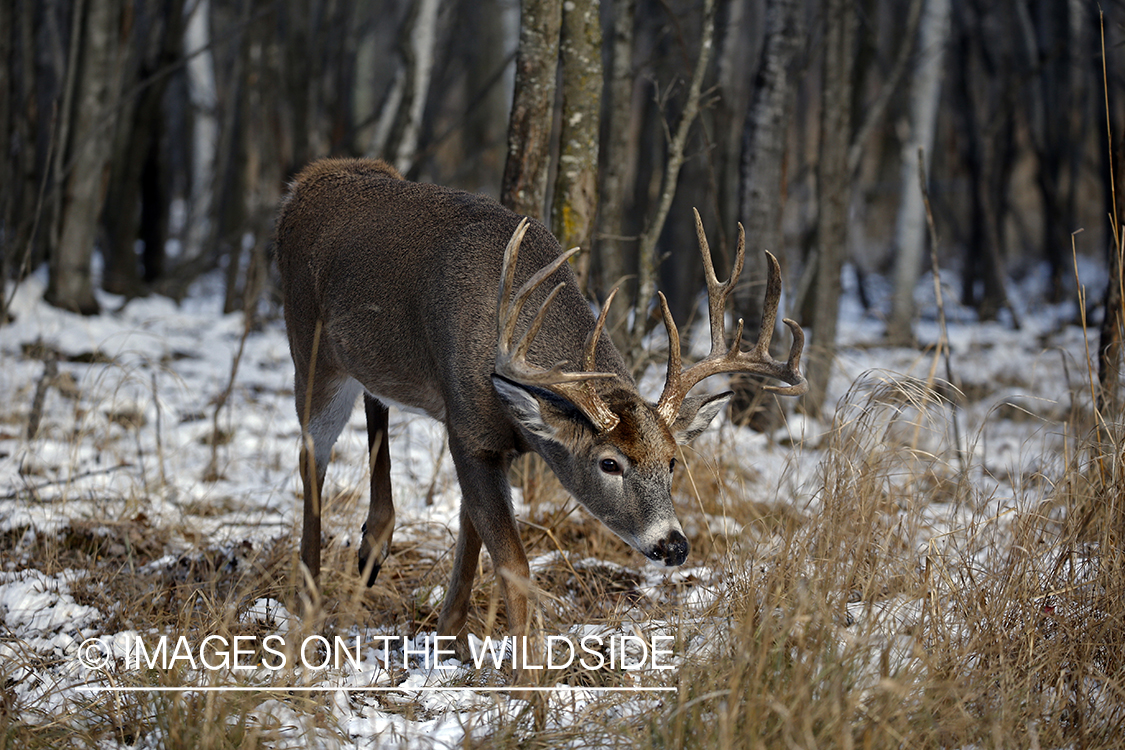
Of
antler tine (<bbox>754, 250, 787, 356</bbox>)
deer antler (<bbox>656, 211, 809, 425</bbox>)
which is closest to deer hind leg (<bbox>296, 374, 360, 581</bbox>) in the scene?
deer antler (<bbox>656, 211, 809, 425</bbox>)

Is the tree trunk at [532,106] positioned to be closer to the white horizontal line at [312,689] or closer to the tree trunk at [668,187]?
the tree trunk at [668,187]

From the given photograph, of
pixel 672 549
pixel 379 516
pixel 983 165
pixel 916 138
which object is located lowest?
pixel 379 516

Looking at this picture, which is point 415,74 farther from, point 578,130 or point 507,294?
point 507,294

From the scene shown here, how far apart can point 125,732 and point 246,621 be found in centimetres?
95

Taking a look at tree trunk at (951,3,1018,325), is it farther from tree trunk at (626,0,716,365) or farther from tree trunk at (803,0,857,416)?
tree trunk at (626,0,716,365)

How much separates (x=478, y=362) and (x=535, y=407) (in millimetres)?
375

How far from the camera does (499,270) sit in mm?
3809

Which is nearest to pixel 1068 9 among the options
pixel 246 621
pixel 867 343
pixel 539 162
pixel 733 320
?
pixel 867 343

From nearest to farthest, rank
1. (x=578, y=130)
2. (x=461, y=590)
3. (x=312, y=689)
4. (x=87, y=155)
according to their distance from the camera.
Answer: (x=312, y=689), (x=461, y=590), (x=578, y=130), (x=87, y=155)

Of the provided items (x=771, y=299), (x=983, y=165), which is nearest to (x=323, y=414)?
(x=771, y=299)

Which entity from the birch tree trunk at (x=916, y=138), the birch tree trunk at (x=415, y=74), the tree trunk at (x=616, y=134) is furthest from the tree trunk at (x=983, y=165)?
the tree trunk at (x=616, y=134)

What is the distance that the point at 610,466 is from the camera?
3.40m

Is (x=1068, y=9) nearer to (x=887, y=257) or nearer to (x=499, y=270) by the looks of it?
(x=887, y=257)

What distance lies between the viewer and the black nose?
324cm
